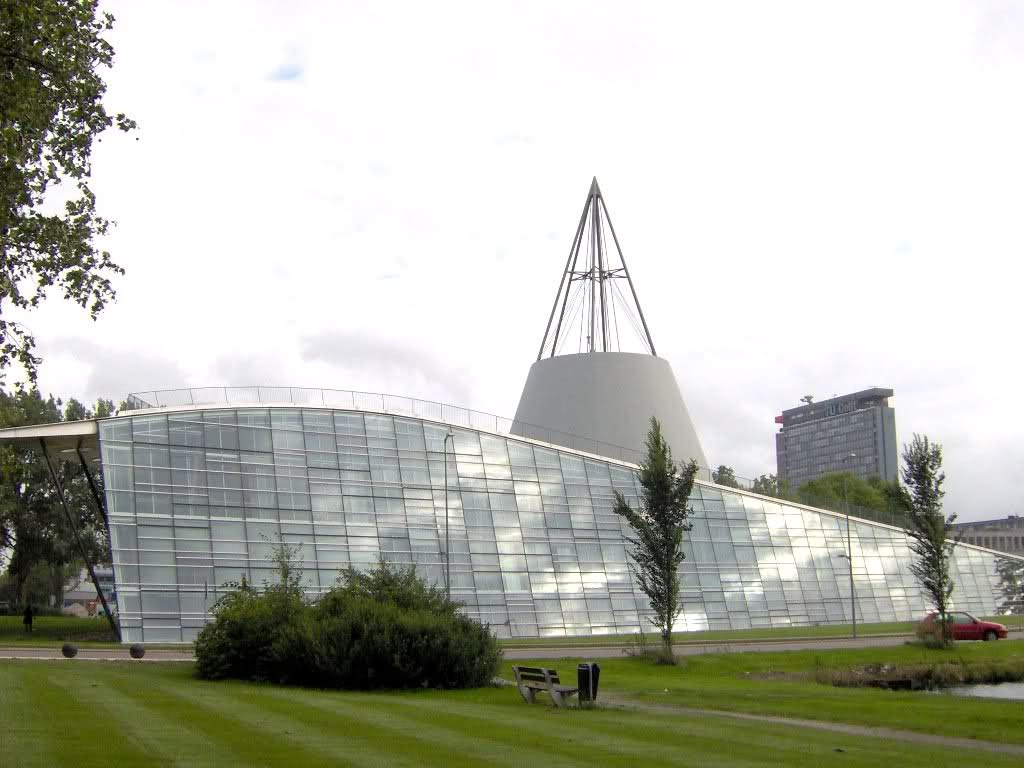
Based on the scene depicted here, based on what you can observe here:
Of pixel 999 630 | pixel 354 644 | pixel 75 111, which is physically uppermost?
pixel 75 111

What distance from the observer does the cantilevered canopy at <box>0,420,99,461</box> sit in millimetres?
48438

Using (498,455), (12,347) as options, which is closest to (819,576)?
(498,455)

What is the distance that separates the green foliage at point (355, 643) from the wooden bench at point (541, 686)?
9.69ft

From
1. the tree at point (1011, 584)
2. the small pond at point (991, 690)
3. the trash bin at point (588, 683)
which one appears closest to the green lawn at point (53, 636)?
the trash bin at point (588, 683)

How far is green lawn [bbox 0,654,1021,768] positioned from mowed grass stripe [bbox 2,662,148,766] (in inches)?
0.8

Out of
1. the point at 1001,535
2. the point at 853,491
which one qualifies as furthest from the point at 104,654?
the point at 1001,535

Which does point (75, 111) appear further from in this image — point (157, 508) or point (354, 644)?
point (157, 508)

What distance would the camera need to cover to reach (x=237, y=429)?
54812mm

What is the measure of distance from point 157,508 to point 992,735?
4068cm

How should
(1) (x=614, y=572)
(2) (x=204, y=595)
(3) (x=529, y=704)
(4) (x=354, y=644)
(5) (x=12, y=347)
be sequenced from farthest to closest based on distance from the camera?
(1) (x=614, y=572), (2) (x=204, y=595), (4) (x=354, y=644), (3) (x=529, y=704), (5) (x=12, y=347)

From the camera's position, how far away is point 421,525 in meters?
57.6

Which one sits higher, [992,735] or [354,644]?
[354,644]

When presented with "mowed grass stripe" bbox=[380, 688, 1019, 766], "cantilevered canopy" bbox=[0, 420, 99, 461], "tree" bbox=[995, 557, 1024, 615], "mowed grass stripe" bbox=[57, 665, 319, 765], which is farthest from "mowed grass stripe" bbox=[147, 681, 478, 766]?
"tree" bbox=[995, 557, 1024, 615]

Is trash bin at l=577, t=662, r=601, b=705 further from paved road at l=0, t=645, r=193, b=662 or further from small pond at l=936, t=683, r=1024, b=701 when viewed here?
paved road at l=0, t=645, r=193, b=662
